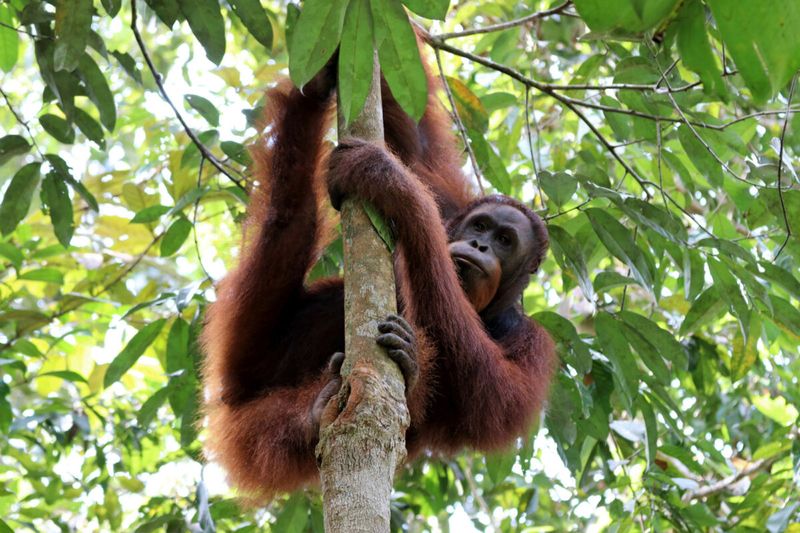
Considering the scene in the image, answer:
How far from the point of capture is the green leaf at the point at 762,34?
1142 mm

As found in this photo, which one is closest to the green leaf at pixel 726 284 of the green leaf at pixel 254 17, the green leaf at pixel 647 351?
the green leaf at pixel 647 351

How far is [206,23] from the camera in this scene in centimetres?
308

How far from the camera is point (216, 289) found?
403cm

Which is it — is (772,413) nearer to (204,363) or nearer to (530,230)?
(530,230)

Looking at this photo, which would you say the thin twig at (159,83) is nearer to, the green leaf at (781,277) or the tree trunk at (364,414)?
the tree trunk at (364,414)

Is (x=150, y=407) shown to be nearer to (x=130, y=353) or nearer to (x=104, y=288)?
(x=130, y=353)

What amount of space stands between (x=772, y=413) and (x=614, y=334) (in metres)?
2.90

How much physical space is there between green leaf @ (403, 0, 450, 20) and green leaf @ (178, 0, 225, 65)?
1.44 metres

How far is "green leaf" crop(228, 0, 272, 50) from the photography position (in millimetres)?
3002

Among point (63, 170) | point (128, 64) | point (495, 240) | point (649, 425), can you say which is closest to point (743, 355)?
point (649, 425)

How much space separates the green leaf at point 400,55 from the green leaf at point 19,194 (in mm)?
2040

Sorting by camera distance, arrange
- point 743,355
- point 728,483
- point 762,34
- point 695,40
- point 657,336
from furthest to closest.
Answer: point 728,483 → point 743,355 → point 657,336 → point 695,40 → point 762,34

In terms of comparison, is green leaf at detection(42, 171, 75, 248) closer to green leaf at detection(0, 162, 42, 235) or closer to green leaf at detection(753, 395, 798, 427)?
green leaf at detection(0, 162, 42, 235)

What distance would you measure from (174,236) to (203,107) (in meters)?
0.66
